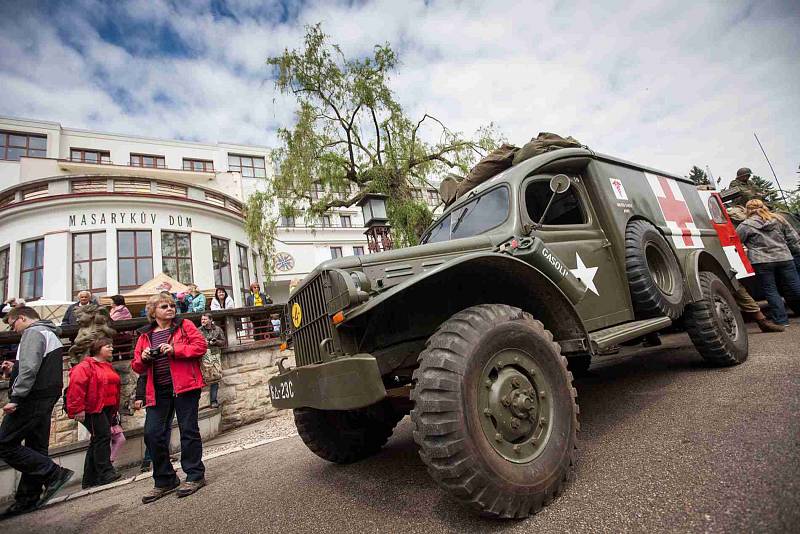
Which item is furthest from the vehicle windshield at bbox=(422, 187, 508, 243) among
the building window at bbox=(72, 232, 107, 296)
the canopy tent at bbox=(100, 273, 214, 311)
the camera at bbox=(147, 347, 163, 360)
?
the building window at bbox=(72, 232, 107, 296)

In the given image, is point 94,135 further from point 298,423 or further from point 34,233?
point 298,423

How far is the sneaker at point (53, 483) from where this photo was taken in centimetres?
372

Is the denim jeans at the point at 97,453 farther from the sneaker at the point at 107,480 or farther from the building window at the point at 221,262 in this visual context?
the building window at the point at 221,262

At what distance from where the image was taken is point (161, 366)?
3.48 metres

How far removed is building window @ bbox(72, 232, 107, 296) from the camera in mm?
13836

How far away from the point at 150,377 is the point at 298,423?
1497 millimetres

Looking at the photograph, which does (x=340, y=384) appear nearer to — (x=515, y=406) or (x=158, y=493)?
(x=515, y=406)

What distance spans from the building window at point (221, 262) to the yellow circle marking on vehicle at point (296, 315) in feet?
48.1

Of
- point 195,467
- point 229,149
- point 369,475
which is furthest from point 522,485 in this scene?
point 229,149

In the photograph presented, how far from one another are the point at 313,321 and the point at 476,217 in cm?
180

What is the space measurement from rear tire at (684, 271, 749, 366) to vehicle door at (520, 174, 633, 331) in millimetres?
898

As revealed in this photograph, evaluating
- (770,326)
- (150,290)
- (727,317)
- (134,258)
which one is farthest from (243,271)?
(770,326)

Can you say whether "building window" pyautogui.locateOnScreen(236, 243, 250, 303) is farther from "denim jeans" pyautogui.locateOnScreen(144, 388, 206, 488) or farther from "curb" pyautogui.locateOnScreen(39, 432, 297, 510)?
"denim jeans" pyautogui.locateOnScreen(144, 388, 206, 488)

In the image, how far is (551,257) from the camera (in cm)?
270
